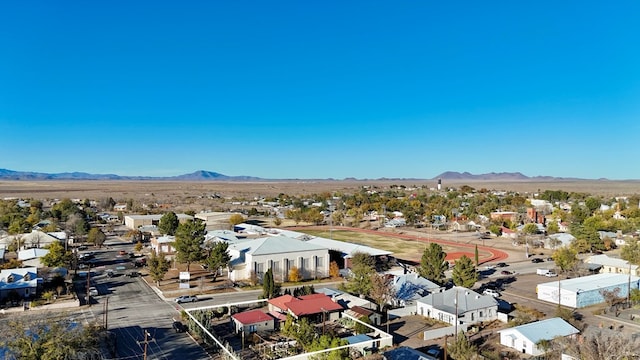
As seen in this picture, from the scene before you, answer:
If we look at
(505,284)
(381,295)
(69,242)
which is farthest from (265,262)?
(69,242)

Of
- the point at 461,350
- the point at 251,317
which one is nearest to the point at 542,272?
the point at 461,350

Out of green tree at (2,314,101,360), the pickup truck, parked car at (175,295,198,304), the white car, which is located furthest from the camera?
the pickup truck

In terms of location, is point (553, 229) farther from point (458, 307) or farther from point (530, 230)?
point (458, 307)

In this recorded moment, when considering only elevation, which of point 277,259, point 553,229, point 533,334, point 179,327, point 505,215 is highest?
point 505,215

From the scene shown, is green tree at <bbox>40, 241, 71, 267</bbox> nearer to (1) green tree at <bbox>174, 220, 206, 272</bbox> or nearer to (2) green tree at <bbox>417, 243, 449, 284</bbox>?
(1) green tree at <bbox>174, 220, 206, 272</bbox>

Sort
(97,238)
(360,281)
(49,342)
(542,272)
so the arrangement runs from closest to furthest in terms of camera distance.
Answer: (49,342), (360,281), (542,272), (97,238)

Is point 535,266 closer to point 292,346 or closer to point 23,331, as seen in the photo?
point 292,346

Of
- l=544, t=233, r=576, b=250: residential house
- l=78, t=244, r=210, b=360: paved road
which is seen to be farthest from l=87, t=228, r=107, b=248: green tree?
l=544, t=233, r=576, b=250: residential house
